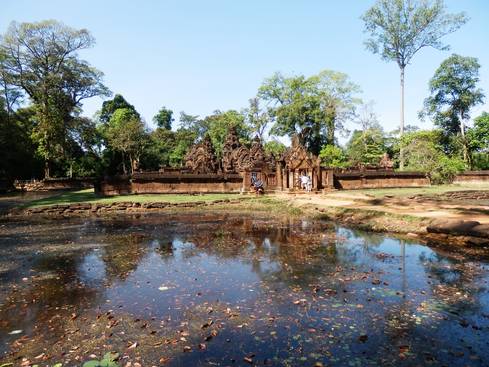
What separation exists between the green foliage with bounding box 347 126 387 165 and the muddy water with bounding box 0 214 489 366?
4381 centimetres

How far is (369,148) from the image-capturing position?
2203 inches

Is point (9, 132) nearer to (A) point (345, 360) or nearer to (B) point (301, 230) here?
(B) point (301, 230)

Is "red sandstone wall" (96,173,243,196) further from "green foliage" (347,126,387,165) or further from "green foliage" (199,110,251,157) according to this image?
"green foliage" (199,110,251,157)

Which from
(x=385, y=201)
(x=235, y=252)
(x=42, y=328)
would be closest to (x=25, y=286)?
(x=42, y=328)

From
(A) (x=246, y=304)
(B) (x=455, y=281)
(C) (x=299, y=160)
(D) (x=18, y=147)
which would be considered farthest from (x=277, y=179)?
(D) (x=18, y=147)

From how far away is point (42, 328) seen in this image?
5.56m

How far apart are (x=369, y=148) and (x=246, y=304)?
5420 centimetres

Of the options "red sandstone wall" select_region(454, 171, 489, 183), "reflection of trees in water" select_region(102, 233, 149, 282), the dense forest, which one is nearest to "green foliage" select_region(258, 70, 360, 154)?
the dense forest

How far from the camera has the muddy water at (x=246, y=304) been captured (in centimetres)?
468

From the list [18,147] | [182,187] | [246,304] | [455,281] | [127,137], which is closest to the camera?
[246,304]

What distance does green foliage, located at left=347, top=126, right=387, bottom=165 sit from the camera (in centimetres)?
5378

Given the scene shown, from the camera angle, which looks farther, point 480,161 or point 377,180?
point 480,161

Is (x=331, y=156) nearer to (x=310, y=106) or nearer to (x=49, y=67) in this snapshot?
(x=310, y=106)

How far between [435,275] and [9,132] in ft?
131
